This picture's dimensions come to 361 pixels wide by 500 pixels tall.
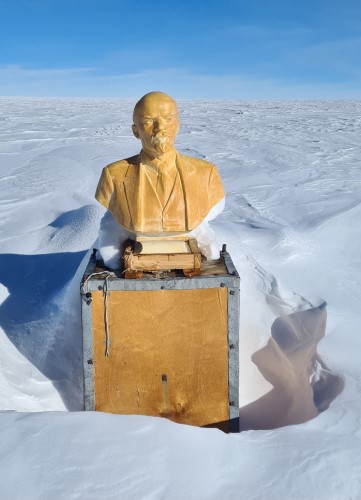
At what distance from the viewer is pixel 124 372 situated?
202cm

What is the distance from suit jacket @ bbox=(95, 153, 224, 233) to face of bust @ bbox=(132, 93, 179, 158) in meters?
0.13

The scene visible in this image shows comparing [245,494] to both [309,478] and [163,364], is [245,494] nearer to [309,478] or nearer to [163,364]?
[309,478]

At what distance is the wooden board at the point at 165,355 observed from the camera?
6.48 ft

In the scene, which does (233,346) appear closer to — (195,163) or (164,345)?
Answer: (164,345)

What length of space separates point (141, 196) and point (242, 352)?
0.94 m

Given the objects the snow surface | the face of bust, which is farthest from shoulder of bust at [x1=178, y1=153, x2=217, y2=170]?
the snow surface

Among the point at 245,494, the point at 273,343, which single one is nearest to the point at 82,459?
the point at 245,494

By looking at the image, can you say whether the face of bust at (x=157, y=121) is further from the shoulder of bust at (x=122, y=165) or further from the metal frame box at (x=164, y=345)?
the metal frame box at (x=164, y=345)

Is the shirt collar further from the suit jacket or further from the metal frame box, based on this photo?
the metal frame box

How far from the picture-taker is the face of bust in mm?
1947

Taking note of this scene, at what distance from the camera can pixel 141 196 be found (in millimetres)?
2047

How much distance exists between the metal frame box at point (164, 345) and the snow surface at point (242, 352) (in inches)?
9.7

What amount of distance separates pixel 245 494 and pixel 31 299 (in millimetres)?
1932

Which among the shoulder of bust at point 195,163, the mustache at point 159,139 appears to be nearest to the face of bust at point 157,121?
the mustache at point 159,139
